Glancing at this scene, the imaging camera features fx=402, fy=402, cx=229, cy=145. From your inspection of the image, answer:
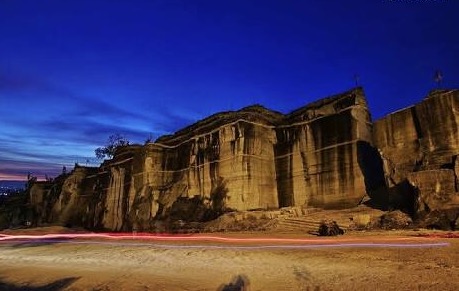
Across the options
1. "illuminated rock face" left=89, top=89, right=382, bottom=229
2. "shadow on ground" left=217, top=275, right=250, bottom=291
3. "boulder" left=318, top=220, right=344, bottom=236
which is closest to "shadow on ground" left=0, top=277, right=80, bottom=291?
"shadow on ground" left=217, top=275, right=250, bottom=291

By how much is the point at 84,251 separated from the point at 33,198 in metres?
50.9

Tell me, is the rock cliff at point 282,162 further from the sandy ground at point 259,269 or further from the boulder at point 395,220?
the sandy ground at point 259,269

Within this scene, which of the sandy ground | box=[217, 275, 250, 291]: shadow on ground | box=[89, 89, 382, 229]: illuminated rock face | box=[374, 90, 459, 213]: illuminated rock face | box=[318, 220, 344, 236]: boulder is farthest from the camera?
box=[89, 89, 382, 229]: illuminated rock face

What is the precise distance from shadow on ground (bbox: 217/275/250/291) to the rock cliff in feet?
45.8

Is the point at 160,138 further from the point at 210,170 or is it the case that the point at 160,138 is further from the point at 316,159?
the point at 316,159

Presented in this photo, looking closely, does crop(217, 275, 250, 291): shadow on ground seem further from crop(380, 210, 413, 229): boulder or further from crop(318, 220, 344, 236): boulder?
crop(380, 210, 413, 229): boulder

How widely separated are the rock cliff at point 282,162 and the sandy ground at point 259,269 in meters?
8.67

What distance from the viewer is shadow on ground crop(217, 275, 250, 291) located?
412 inches

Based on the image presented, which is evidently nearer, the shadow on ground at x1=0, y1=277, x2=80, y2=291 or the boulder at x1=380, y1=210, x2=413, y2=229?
the shadow on ground at x1=0, y1=277, x2=80, y2=291

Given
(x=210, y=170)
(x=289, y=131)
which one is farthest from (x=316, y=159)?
(x=210, y=170)

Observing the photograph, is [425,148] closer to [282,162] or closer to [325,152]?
[325,152]

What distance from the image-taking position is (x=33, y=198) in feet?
220

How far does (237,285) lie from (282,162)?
24.7 metres

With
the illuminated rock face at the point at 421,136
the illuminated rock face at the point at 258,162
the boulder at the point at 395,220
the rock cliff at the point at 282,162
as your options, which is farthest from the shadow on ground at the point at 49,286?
the illuminated rock face at the point at 258,162
